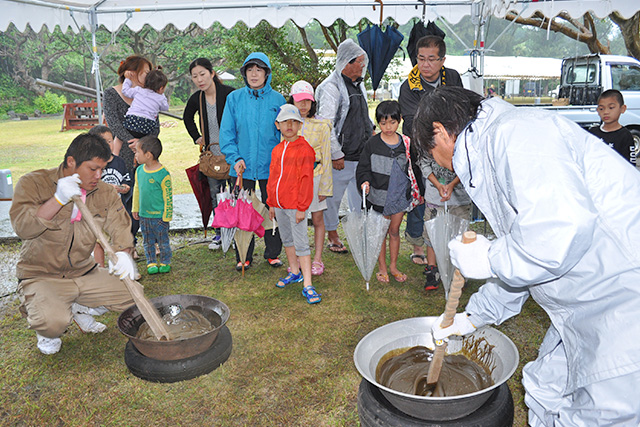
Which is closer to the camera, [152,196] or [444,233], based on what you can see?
[444,233]

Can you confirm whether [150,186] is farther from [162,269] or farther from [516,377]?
[516,377]

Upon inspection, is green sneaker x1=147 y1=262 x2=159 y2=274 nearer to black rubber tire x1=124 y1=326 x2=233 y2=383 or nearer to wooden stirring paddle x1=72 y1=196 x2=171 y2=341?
black rubber tire x1=124 y1=326 x2=233 y2=383

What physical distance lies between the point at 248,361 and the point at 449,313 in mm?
1634

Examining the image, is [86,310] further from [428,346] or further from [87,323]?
[428,346]

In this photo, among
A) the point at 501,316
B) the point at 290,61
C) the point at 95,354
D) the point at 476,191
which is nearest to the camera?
the point at 476,191

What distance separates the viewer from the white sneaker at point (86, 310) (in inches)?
132

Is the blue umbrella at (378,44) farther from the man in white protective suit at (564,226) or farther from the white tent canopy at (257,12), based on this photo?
the man in white protective suit at (564,226)

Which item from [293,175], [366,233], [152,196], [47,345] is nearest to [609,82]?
[366,233]

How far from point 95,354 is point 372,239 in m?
2.20

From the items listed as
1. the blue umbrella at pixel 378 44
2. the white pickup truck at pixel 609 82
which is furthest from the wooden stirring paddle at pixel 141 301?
the white pickup truck at pixel 609 82

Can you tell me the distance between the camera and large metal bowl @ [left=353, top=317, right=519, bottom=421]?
178cm

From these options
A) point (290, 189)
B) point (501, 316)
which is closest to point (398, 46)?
point (290, 189)

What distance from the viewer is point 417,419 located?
1.84 metres

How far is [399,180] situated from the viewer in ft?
13.1
